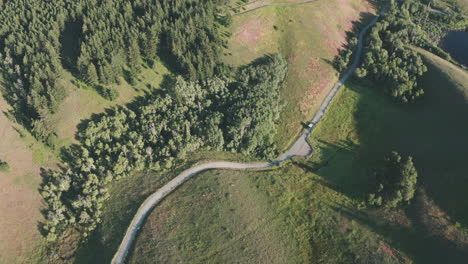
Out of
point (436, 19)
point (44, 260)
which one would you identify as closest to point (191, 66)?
point (44, 260)

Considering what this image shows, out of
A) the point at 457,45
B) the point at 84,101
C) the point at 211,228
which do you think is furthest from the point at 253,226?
the point at 457,45

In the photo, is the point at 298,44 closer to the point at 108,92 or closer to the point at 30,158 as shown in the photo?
the point at 108,92

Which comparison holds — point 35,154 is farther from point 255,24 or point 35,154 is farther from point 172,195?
point 255,24

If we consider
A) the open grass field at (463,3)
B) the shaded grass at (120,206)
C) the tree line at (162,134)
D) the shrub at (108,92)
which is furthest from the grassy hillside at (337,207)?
the open grass field at (463,3)

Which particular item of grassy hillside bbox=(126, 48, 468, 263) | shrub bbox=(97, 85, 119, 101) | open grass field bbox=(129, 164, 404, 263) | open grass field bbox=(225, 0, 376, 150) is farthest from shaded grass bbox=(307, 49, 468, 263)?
shrub bbox=(97, 85, 119, 101)

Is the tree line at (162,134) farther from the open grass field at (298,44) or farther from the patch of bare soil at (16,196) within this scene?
the open grass field at (298,44)

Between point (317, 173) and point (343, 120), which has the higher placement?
point (343, 120)

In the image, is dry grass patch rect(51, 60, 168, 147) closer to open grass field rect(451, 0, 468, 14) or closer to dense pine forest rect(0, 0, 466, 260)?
dense pine forest rect(0, 0, 466, 260)
